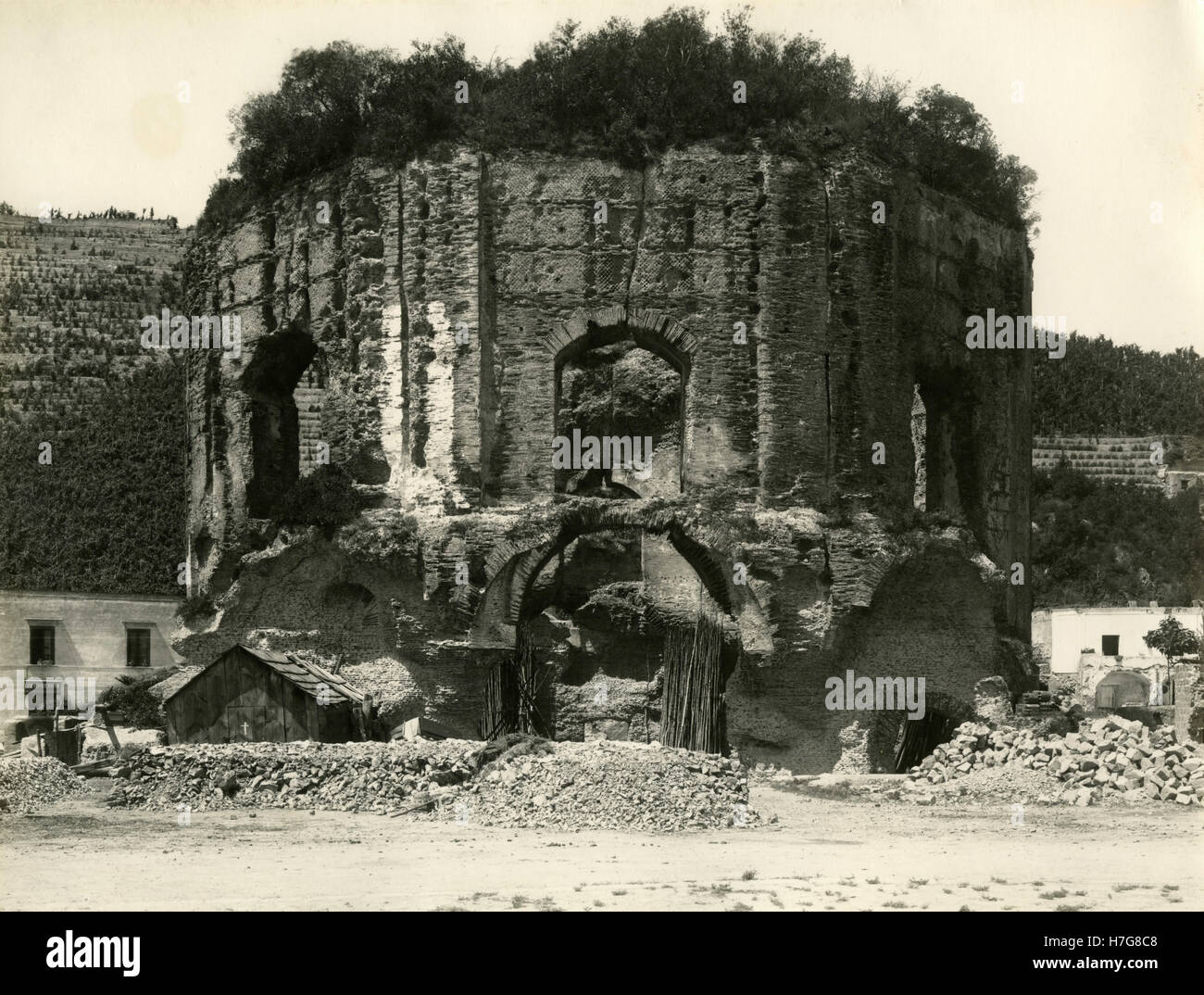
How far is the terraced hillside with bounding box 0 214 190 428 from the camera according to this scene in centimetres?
6400

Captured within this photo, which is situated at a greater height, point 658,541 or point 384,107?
point 384,107

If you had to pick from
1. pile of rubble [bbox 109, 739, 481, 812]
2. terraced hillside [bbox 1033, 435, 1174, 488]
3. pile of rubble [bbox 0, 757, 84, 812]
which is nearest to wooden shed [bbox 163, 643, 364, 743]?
pile of rubble [bbox 109, 739, 481, 812]

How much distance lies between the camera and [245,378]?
26.8 m

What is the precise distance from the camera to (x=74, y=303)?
7088 cm

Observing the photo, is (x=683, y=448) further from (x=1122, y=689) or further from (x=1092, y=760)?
(x=1122, y=689)

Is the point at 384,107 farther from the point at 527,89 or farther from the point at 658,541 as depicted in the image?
the point at 658,541

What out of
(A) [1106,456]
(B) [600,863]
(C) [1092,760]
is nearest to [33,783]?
(B) [600,863]

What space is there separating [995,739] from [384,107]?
10296 millimetres

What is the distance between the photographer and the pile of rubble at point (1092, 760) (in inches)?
850

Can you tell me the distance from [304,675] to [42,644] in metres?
20.2

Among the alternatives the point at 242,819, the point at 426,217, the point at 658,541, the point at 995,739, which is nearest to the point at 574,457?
the point at 658,541

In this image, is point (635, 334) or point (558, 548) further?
point (635, 334)

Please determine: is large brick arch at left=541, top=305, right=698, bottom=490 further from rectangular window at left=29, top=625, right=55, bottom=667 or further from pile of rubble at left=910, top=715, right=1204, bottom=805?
rectangular window at left=29, top=625, right=55, bottom=667

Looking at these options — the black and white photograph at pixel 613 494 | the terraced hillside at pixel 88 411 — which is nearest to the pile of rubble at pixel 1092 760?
the black and white photograph at pixel 613 494
